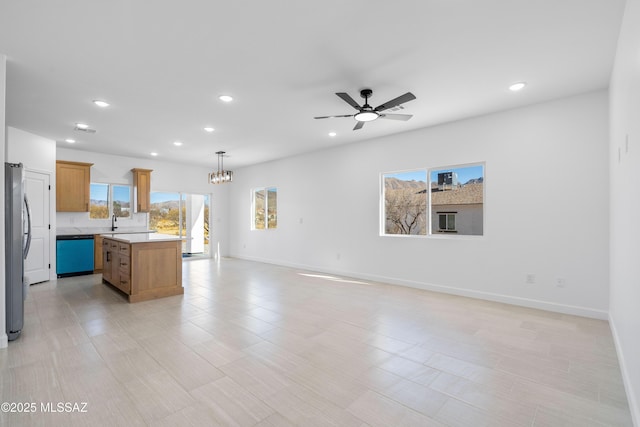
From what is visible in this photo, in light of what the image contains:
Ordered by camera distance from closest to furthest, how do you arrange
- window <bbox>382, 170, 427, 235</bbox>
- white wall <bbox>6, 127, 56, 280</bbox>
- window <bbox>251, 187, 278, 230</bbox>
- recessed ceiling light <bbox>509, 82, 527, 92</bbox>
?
recessed ceiling light <bbox>509, 82, 527, 92</bbox>
white wall <bbox>6, 127, 56, 280</bbox>
window <bbox>382, 170, 427, 235</bbox>
window <bbox>251, 187, 278, 230</bbox>

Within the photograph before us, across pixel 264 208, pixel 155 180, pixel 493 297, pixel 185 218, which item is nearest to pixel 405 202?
pixel 493 297

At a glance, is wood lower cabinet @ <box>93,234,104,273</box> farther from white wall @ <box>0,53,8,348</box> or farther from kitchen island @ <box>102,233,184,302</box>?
white wall @ <box>0,53,8,348</box>

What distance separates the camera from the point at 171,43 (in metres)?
2.67

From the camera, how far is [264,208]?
861 cm

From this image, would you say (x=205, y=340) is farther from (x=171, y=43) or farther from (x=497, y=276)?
(x=497, y=276)

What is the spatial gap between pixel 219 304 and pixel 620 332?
4389 mm

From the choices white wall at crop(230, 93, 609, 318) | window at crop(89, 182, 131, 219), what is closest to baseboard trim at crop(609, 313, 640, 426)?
white wall at crop(230, 93, 609, 318)

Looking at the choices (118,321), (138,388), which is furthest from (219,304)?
(138,388)

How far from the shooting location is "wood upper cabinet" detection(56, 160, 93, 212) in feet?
20.7

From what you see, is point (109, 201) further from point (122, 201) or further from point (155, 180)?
point (155, 180)

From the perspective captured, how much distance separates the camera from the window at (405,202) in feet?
17.6

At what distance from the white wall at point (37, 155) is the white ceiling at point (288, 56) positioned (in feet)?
2.28

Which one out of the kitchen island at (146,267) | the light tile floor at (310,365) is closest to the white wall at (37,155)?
the kitchen island at (146,267)

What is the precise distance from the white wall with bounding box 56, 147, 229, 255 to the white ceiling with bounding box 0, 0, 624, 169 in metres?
2.34
